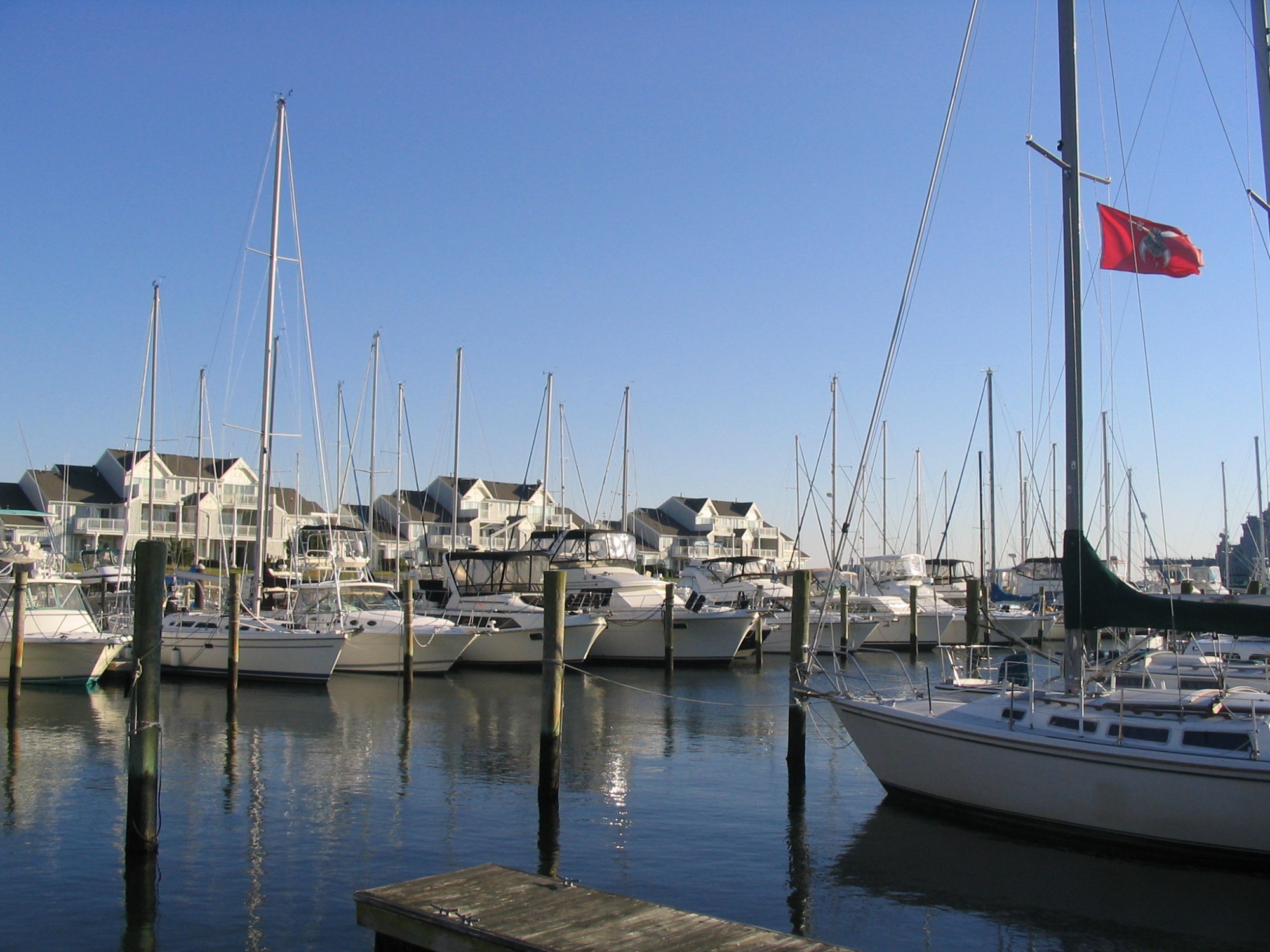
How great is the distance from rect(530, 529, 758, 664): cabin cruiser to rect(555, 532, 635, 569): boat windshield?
0.80 metres

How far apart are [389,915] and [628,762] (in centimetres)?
1192

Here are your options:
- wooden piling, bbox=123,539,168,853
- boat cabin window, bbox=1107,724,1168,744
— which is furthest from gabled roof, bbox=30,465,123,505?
boat cabin window, bbox=1107,724,1168,744

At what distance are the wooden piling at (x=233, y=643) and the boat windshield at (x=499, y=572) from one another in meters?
14.8

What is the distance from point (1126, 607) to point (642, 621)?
25.9 meters

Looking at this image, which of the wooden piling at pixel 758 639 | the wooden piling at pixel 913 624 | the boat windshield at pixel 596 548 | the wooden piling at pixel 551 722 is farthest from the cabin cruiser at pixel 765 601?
the wooden piling at pixel 551 722

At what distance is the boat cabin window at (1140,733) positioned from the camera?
14.1 m

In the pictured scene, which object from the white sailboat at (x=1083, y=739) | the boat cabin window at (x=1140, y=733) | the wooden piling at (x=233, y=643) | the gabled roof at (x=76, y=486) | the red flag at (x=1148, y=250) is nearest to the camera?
the white sailboat at (x=1083, y=739)

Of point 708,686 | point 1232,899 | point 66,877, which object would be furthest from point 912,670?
point 66,877

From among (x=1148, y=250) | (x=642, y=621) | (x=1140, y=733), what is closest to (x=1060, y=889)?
(x=1140, y=733)

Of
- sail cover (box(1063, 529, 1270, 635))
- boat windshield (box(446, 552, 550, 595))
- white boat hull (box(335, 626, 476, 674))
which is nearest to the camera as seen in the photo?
sail cover (box(1063, 529, 1270, 635))

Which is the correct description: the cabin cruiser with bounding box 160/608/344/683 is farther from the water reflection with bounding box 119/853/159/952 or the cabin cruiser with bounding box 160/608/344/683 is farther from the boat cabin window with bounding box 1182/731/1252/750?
the boat cabin window with bounding box 1182/731/1252/750

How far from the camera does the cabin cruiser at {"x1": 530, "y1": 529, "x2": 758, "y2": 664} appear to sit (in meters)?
40.0

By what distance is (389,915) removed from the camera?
9.15m

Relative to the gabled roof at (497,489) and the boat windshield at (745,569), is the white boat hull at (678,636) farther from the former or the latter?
the gabled roof at (497,489)
